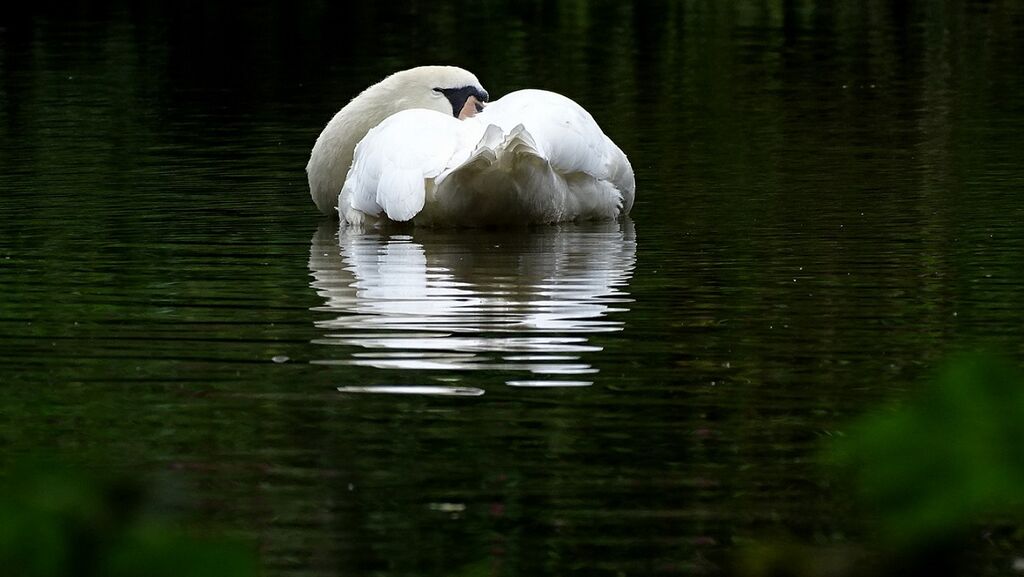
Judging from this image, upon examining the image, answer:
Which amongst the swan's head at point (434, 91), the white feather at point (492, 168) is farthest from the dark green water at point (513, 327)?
the swan's head at point (434, 91)

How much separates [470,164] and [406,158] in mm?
424

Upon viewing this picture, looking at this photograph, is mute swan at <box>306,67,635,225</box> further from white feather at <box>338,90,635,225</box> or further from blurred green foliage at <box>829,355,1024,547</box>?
blurred green foliage at <box>829,355,1024,547</box>

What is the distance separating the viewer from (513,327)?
6.59 metres

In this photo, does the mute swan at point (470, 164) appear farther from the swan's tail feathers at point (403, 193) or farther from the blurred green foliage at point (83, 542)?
the blurred green foliage at point (83, 542)

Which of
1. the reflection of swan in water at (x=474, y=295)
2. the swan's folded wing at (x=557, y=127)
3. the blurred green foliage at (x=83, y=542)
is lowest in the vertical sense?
the reflection of swan in water at (x=474, y=295)

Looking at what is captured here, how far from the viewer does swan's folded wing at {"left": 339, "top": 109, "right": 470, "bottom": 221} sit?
30.3 feet

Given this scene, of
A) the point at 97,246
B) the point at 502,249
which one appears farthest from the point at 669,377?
the point at 97,246

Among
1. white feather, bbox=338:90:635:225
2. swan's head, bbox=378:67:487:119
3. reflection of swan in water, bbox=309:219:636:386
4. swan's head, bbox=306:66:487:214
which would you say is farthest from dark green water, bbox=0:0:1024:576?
swan's head, bbox=378:67:487:119

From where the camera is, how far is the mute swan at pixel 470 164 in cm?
922

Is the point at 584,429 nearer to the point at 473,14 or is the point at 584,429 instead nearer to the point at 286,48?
the point at 286,48

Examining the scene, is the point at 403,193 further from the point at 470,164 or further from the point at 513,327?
the point at 513,327

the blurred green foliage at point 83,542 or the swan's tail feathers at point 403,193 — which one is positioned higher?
the blurred green foliage at point 83,542

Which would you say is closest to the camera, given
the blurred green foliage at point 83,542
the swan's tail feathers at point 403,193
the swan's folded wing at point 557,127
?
the blurred green foliage at point 83,542

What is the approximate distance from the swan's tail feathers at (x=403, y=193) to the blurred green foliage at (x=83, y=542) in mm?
8337
